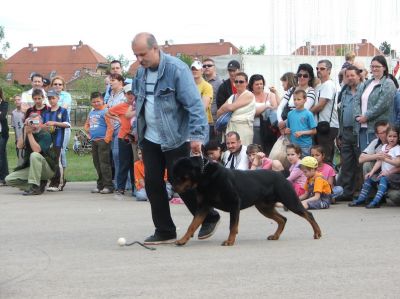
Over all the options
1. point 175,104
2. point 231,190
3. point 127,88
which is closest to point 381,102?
point 127,88

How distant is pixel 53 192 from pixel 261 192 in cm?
687

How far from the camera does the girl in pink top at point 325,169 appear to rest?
38.8 feet

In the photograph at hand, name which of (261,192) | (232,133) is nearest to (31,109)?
(232,133)

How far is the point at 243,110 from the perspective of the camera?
12.9 meters

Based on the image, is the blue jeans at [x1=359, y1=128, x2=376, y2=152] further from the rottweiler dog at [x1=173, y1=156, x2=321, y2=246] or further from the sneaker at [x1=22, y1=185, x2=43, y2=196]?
the sneaker at [x1=22, y1=185, x2=43, y2=196]

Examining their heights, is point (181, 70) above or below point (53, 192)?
above

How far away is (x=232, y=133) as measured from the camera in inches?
480

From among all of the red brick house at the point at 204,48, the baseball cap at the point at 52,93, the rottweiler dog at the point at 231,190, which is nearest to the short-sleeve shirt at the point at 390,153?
the rottweiler dog at the point at 231,190

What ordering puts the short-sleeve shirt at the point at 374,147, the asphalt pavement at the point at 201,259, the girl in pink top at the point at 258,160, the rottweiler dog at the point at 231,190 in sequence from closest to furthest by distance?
the asphalt pavement at the point at 201,259 → the rottweiler dog at the point at 231,190 → the short-sleeve shirt at the point at 374,147 → the girl in pink top at the point at 258,160

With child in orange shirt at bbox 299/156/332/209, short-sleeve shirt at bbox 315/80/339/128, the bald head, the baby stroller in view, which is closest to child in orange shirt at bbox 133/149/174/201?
child in orange shirt at bbox 299/156/332/209

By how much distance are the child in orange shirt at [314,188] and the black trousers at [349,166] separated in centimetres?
79

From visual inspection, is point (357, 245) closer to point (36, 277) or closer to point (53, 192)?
point (36, 277)

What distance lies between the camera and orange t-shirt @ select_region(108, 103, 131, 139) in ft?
44.0

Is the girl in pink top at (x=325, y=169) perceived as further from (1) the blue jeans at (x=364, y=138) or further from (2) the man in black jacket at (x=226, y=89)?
(2) the man in black jacket at (x=226, y=89)
